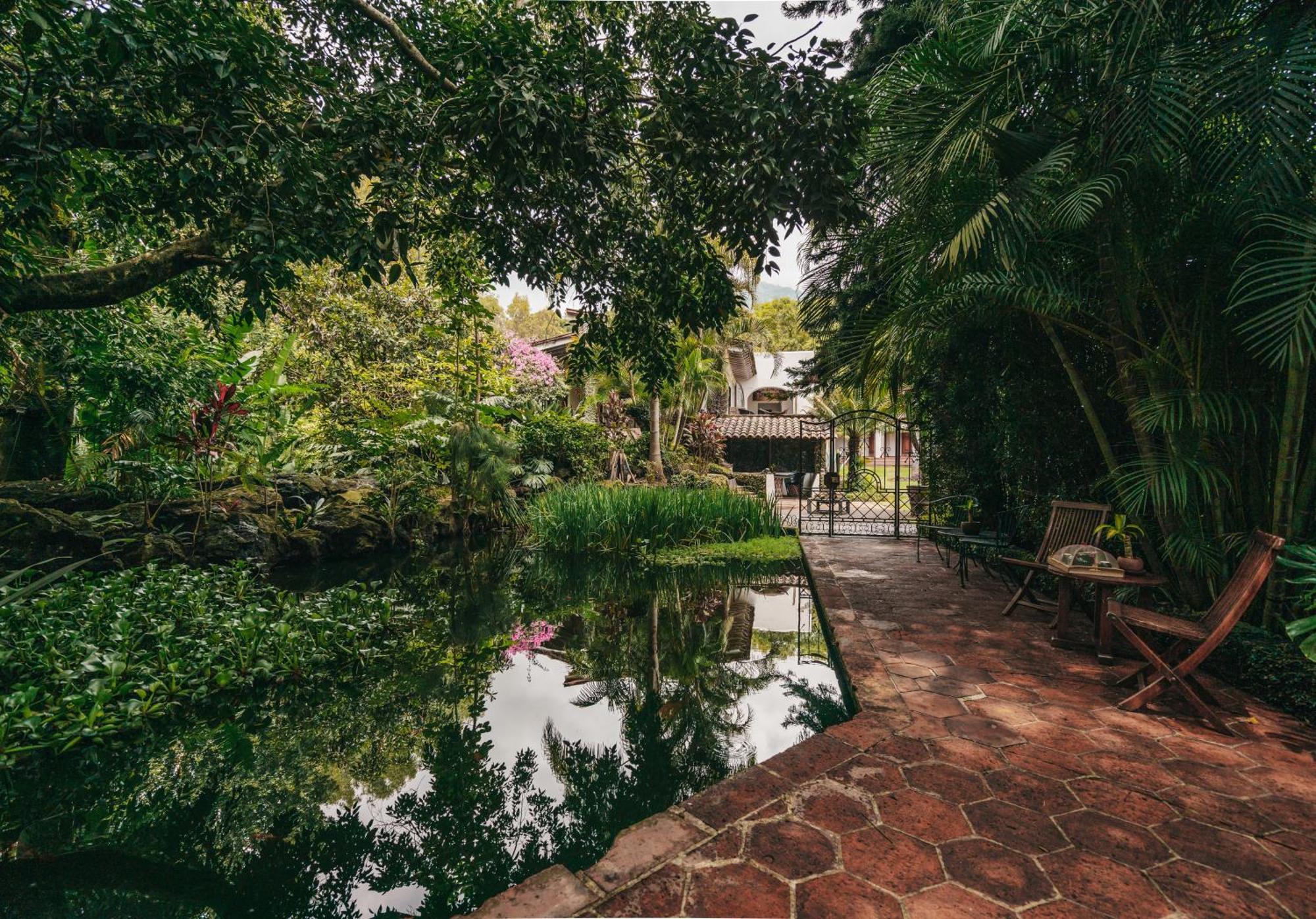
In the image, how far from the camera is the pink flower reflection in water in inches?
226

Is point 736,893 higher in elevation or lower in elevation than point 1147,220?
lower

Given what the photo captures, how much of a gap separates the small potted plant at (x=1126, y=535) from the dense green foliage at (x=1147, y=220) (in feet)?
0.66

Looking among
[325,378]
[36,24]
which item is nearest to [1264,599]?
[36,24]

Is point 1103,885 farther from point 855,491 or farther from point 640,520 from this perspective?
point 855,491

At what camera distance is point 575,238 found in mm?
4984

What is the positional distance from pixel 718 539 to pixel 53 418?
994 centimetres

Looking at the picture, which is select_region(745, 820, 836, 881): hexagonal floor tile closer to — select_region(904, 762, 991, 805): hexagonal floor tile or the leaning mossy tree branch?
select_region(904, 762, 991, 805): hexagonal floor tile

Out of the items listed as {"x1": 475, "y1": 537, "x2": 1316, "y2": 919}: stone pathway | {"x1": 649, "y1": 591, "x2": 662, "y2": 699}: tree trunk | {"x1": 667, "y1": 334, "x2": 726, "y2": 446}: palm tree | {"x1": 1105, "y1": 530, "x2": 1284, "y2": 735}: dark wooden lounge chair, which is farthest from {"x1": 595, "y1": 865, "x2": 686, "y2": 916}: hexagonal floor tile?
{"x1": 667, "y1": 334, "x2": 726, "y2": 446}: palm tree

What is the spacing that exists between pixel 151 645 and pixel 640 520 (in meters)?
6.81

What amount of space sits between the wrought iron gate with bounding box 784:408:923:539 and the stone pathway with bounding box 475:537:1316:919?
5592 millimetres

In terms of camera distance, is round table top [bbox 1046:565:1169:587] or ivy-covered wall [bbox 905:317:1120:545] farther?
ivy-covered wall [bbox 905:317:1120:545]

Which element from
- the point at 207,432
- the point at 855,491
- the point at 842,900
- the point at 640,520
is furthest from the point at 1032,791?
the point at 855,491

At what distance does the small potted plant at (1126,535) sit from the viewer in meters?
4.45

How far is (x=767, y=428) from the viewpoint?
2459cm
